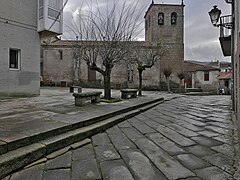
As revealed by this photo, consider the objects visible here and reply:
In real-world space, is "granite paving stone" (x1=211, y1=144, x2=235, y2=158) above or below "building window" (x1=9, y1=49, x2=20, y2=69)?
below

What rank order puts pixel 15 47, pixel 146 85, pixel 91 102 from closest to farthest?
pixel 91 102 < pixel 15 47 < pixel 146 85

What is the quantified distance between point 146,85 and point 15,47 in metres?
17.3

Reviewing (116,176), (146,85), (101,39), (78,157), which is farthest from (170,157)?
(146,85)

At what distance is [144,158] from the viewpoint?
313 centimetres

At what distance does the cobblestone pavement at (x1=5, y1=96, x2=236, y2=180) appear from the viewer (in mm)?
2619

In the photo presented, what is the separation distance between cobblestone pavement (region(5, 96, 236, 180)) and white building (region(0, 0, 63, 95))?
21.3ft

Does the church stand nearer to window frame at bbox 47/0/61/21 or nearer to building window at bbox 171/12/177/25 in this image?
building window at bbox 171/12/177/25

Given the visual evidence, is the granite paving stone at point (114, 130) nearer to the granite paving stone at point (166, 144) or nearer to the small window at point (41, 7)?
the granite paving stone at point (166, 144)

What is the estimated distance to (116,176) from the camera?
259 centimetres

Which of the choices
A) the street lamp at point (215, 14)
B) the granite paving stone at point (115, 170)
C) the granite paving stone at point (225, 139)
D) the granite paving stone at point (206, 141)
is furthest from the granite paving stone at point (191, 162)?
the street lamp at point (215, 14)

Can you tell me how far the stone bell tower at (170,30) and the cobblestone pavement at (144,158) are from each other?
78.9ft

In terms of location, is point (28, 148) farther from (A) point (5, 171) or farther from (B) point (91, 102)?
(B) point (91, 102)

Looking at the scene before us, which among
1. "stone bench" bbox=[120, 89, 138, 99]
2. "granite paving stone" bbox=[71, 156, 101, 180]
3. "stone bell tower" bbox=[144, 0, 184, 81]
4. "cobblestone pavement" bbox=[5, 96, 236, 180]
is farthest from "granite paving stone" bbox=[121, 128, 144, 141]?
"stone bell tower" bbox=[144, 0, 184, 81]

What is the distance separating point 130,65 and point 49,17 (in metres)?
15.0
